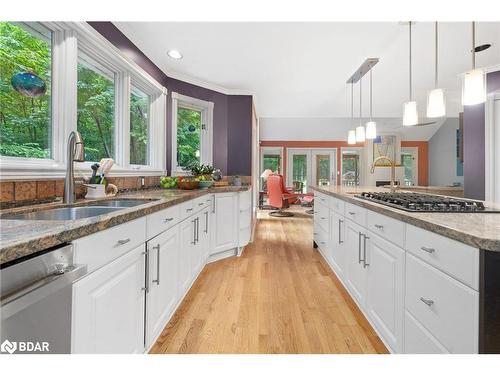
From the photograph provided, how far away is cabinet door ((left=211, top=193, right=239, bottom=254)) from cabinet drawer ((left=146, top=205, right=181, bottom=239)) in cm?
126

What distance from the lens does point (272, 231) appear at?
17.0ft

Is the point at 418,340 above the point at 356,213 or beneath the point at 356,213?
beneath

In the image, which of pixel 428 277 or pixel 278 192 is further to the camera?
pixel 278 192

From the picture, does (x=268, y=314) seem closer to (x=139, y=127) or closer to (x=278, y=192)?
(x=139, y=127)

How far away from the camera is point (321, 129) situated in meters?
8.58

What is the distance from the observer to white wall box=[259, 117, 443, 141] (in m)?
8.17

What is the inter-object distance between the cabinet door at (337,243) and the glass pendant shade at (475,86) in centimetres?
128

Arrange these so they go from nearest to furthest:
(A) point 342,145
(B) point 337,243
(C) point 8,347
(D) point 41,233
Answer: (C) point 8,347, (D) point 41,233, (B) point 337,243, (A) point 342,145

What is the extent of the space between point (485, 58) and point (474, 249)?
3.90 meters

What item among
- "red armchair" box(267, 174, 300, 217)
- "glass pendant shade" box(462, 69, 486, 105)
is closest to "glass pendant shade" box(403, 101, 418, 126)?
"glass pendant shade" box(462, 69, 486, 105)

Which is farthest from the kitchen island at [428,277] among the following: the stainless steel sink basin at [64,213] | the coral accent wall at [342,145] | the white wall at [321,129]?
the coral accent wall at [342,145]

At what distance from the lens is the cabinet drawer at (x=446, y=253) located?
93 cm

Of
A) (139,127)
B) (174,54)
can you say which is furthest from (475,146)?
(139,127)

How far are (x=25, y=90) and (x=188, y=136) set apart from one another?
2.64 meters
